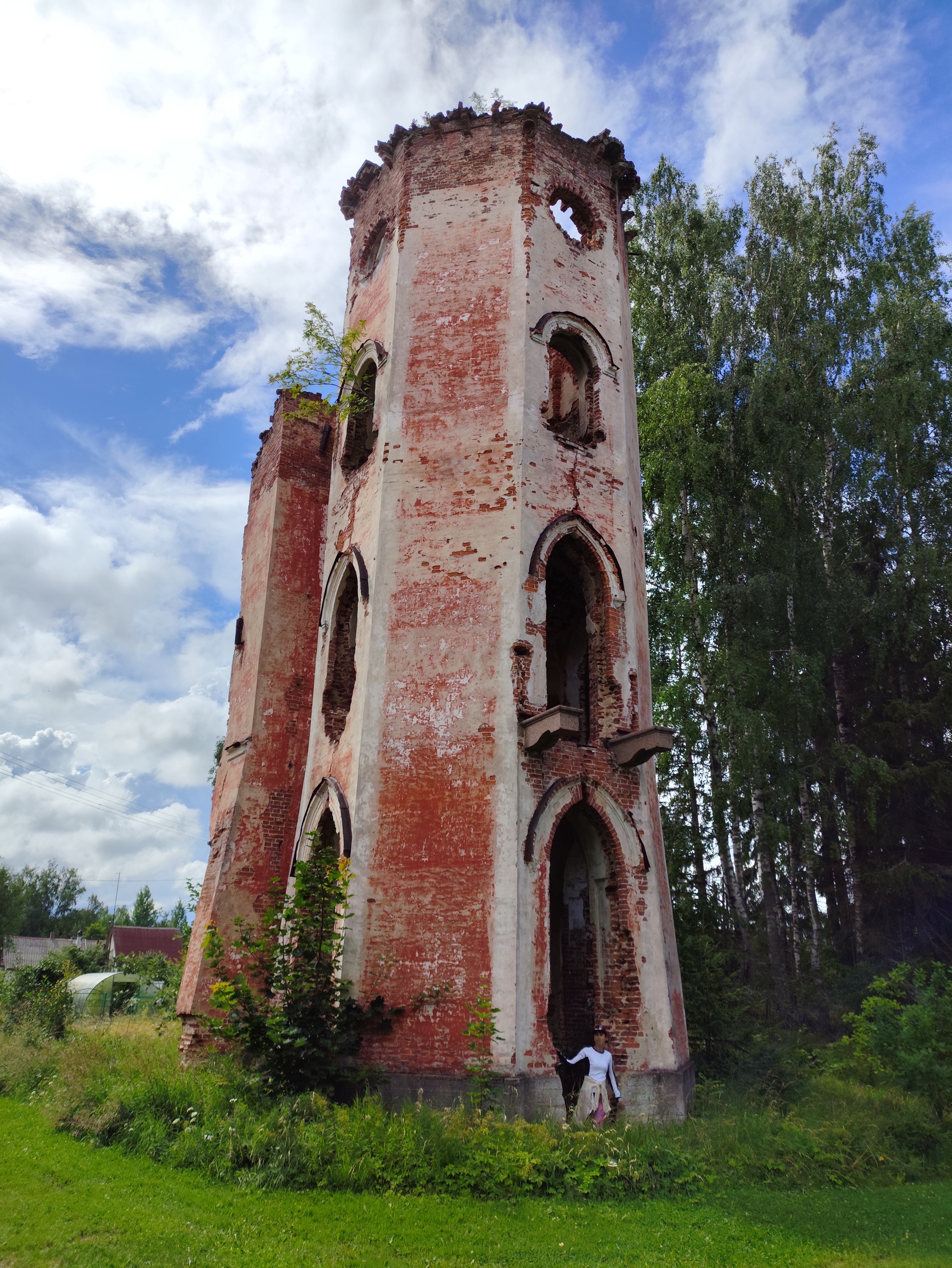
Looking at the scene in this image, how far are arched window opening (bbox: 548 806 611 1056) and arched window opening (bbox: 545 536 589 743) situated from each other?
6.76ft

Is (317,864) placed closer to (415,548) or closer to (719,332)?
(415,548)

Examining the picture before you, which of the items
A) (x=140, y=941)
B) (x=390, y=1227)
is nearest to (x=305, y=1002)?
(x=390, y=1227)

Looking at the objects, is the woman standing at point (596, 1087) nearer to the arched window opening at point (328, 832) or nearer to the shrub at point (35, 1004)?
the arched window opening at point (328, 832)

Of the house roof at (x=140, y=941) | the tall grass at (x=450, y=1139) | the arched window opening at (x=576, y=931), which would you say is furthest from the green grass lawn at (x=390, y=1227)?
the house roof at (x=140, y=941)

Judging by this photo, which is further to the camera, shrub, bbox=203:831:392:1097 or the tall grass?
shrub, bbox=203:831:392:1097

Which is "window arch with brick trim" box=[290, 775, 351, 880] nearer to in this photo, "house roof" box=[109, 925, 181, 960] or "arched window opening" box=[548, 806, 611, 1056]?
"arched window opening" box=[548, 806, 611, 1056]

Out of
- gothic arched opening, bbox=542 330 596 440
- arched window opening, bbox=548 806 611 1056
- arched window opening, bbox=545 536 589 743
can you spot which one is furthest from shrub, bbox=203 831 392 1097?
gothic arched opening, bbox=542 330 596 440

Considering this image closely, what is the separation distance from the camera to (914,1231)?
6984 millimetres

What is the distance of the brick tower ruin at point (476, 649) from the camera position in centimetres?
935

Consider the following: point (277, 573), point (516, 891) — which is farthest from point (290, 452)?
point (516, 891)

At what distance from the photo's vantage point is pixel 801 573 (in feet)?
60.3

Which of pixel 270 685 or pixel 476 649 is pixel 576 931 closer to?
pixel 476 649

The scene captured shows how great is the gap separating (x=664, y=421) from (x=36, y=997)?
622 inches

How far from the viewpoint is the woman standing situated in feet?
28.5
